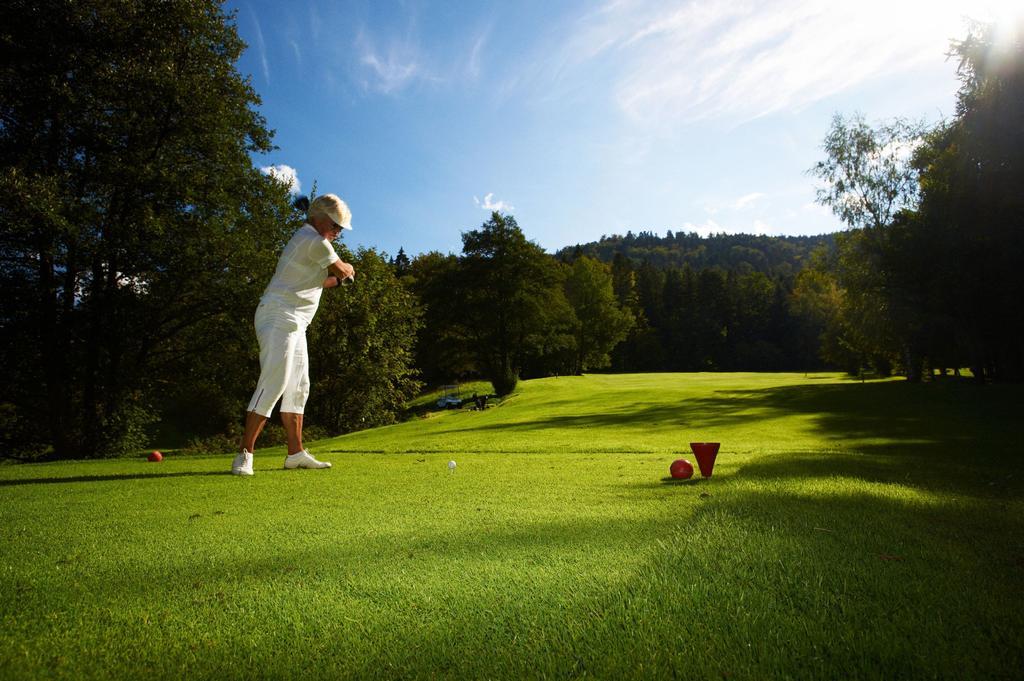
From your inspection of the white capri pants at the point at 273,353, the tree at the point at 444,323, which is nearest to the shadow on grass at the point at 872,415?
the white capri pants at the point at 273,353

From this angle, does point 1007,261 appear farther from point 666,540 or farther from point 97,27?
point 97,27

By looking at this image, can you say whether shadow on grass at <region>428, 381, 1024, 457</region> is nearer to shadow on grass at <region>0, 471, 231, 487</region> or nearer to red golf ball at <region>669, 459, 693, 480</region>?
red golf ball at <region>669, 459, 693, 480</region>

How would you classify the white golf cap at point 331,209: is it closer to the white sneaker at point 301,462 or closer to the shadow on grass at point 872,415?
the white sneaker at point 301,462

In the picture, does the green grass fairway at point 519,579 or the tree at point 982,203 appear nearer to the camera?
the green grass fairway at point 519,579

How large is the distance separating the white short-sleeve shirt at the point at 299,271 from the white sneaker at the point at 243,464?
148 cm

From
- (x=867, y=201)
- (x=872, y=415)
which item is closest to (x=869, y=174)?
(x=867, y=201)

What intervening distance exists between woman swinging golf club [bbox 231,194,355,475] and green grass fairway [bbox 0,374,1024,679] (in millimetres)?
1321

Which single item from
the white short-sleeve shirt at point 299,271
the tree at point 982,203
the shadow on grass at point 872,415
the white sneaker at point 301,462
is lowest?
the shadow on grass at point 872,415

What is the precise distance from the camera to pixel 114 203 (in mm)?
12406

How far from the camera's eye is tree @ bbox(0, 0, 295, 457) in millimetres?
11484

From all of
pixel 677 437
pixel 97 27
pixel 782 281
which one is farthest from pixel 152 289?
pixel 782 281

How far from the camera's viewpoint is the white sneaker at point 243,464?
5324mm

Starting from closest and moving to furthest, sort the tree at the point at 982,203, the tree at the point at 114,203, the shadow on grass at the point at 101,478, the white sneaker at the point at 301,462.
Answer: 1. the shadow on grass at the point at 101,478
2. the white sneaker at the point at 301,462
3. the tree at the point at 114,203
4. the tree at the point at 982,203

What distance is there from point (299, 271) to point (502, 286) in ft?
116
